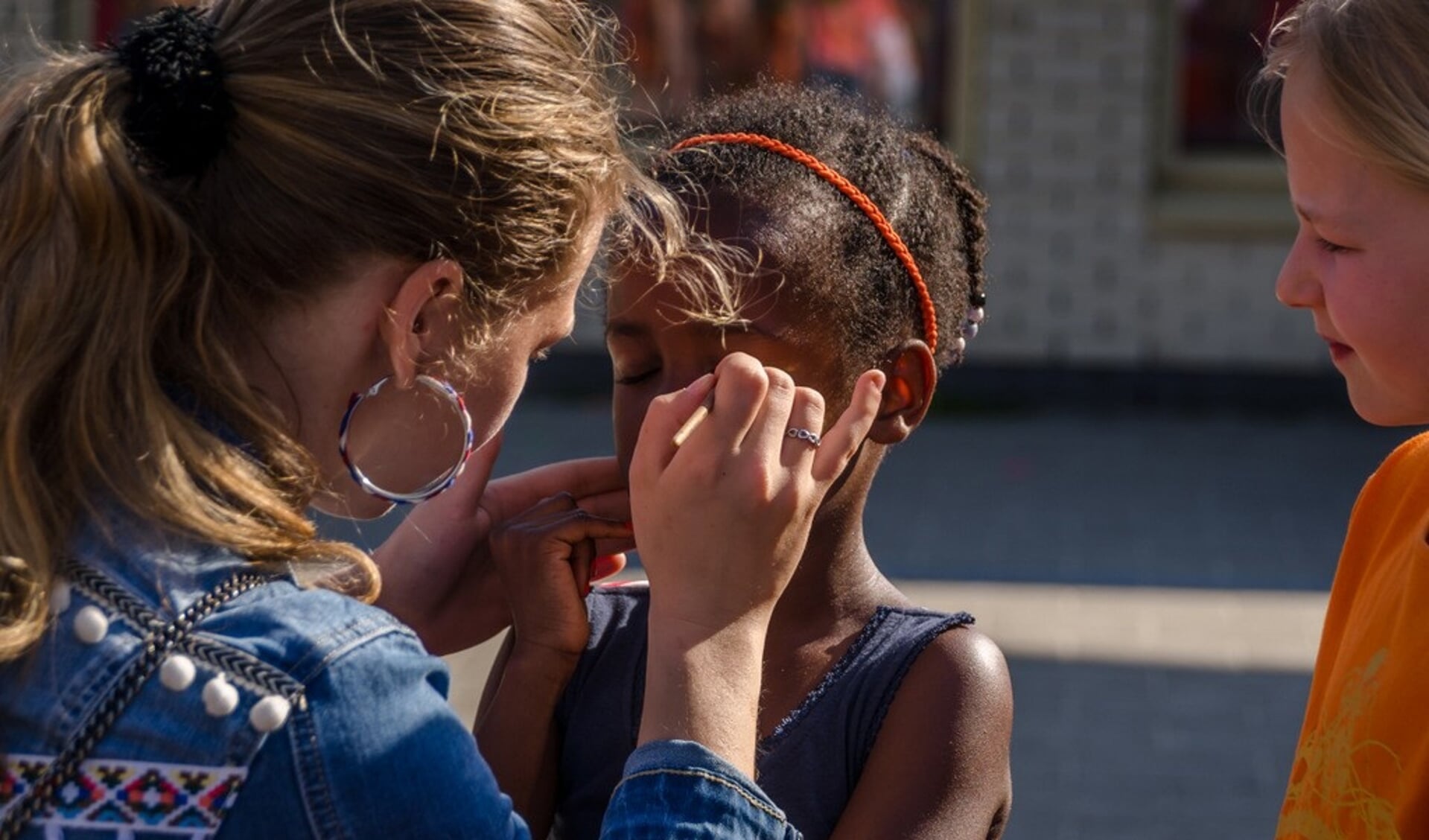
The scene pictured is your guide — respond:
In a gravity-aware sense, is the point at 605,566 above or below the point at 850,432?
below

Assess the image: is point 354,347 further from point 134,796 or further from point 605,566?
point 605,566

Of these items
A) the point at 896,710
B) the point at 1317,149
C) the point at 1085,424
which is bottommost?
the point at 1085,424

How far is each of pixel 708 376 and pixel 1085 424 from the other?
757 cm

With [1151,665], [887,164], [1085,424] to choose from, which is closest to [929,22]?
[1085,424]

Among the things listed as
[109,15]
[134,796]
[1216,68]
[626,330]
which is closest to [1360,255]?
[626,330]

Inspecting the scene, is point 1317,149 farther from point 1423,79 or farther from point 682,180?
point 682,180

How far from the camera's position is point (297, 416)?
1675 millimetres

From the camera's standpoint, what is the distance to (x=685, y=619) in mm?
1673

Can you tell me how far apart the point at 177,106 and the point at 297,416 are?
11.7 inches

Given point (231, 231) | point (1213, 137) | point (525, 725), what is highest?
point (231, 231)

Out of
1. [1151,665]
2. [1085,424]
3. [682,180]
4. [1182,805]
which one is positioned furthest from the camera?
[1085,424]

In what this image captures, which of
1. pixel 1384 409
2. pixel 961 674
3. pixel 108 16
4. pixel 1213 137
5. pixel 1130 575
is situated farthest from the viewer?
pixel 108 16

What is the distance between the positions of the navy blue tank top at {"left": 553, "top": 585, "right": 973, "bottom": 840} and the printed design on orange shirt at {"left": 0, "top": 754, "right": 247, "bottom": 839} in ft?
2.14

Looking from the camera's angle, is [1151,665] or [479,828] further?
[1151,665]
